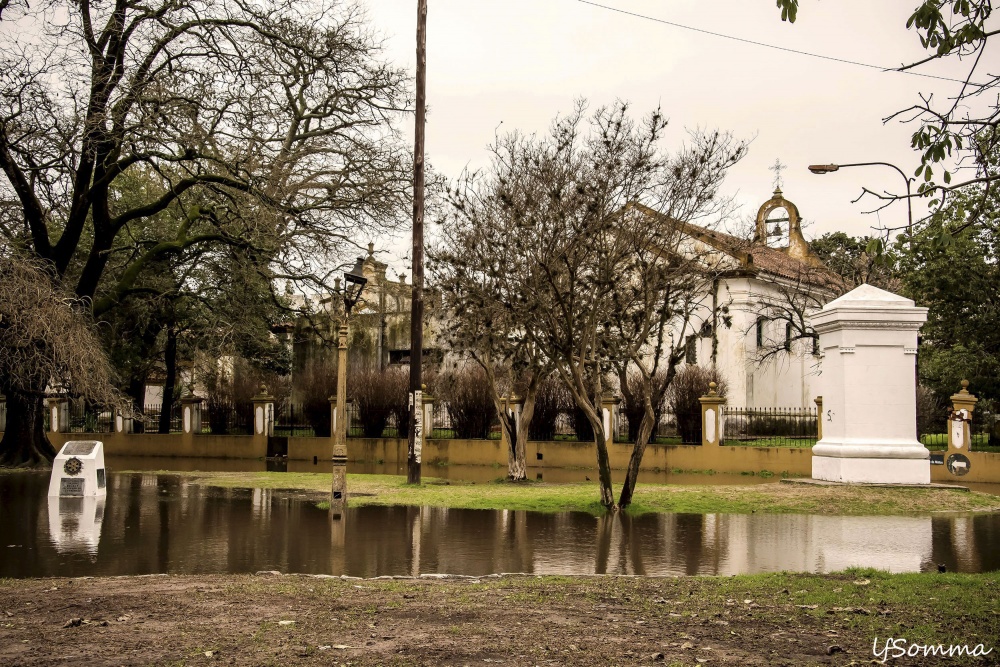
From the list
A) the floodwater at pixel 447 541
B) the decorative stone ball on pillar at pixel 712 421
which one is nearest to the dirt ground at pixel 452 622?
the floodwater at pixel 447 541

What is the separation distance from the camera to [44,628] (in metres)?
6.45

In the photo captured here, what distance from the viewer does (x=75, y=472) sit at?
16891 millimetres

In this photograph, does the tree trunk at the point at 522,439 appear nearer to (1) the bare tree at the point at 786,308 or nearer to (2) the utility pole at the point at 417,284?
(2) the utility pole at the point at 417,284

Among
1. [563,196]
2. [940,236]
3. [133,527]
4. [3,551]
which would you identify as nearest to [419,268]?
[563,196]

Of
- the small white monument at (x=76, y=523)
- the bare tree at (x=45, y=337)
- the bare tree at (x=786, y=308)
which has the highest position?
the bare tree at (x=786, y=308)

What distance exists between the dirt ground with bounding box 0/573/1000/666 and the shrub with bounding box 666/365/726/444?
2154 cm

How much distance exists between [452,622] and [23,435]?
68.2 ft

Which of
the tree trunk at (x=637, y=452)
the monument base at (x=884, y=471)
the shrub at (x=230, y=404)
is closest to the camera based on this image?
the tree trunk at (x=637, y=452)

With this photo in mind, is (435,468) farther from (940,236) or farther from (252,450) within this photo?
(940,236)

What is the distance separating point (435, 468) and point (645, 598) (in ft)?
72.5

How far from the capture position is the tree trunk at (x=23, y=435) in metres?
23.9

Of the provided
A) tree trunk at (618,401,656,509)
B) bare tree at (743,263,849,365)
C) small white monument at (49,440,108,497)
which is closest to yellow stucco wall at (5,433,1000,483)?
tree trunk at (618,401,656,509)

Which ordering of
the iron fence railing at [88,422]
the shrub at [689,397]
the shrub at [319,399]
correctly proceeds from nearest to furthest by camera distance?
the shrub at [689,397] < the shrub at [319,399] < the iron fence railing at [88,422]

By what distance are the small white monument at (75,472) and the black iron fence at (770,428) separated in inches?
694
